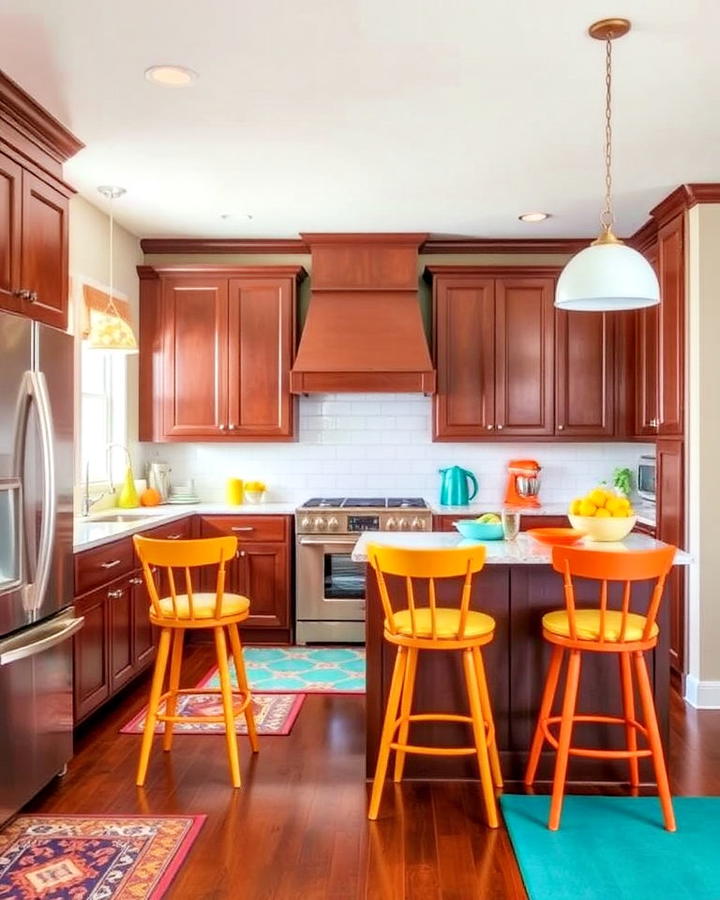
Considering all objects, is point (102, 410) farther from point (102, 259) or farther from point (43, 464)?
point (43, 464)

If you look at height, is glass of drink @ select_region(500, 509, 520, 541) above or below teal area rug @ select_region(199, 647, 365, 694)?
above

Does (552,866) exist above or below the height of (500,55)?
below

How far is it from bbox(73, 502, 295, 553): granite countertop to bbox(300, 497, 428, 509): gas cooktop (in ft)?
0.57

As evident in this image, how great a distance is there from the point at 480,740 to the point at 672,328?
271 centimetres

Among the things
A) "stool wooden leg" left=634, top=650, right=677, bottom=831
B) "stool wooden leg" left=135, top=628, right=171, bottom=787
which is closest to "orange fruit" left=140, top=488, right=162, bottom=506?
"stool wooden leg" left=135, top=628, right=171, bottom=787

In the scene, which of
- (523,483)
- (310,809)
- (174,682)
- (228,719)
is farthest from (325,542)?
(310,809)

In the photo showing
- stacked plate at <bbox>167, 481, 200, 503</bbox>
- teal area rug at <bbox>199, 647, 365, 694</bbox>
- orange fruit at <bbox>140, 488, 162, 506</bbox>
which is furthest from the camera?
stacked plate at <bbox>167, 481, 200, 503</bbox>

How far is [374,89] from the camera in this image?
10.0ft

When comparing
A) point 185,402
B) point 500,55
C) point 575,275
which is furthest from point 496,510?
point 500,55

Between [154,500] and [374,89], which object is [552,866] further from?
[154,500]

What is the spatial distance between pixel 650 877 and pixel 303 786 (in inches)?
50.3

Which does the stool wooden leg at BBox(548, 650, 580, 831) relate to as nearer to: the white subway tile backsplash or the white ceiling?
the white ceiling

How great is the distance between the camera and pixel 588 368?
5332 millimetres

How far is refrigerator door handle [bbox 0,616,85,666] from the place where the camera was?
262 cm
